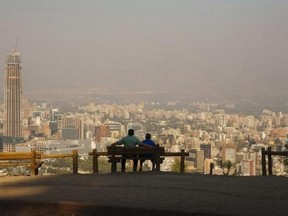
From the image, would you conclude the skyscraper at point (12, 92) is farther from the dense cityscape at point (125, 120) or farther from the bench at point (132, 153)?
the bench at point (132, 153)

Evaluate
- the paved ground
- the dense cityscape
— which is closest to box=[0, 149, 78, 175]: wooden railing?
the paved ground

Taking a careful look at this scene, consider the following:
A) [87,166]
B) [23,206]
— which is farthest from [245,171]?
[23,206]

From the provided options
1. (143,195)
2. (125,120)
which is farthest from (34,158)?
(125,120)

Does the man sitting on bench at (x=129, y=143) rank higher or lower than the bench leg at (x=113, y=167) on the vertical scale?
higher

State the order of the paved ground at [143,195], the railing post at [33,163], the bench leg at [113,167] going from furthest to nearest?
the bench leg at [113,167], the railing post at [33,163], the paved ground at [143,195]

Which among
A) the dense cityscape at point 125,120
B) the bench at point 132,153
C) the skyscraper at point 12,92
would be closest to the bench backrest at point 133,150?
the bench at point 132,153

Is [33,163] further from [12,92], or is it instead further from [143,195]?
[12,92]
